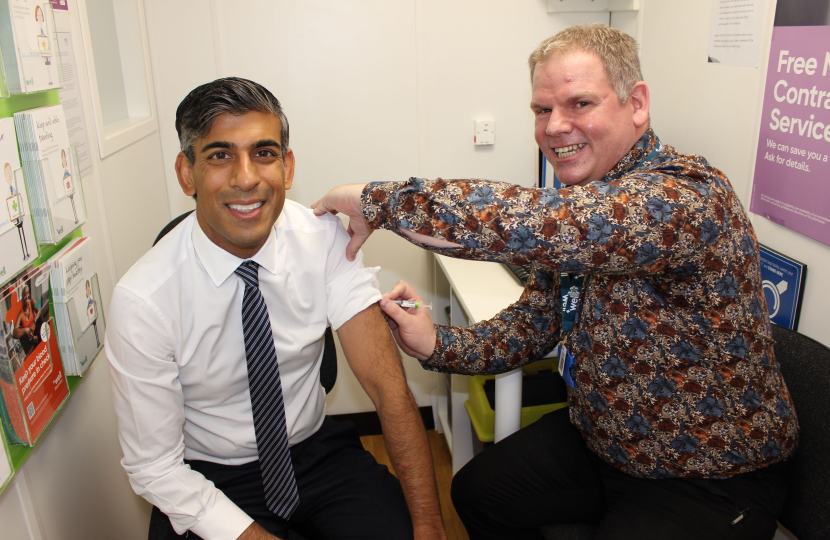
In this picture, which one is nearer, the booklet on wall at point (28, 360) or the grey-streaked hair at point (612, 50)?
the booklet on wall at point (28, 360)

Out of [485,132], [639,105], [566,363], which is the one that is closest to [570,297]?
[566,363]

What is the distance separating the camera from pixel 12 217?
43.6 inches

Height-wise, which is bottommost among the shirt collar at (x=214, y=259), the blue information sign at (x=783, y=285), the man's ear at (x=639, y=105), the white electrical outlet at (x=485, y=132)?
the blue information sign at (x=783, y=285)

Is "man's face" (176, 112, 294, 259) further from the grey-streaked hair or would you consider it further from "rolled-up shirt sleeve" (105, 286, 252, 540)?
the grey-streaked hair

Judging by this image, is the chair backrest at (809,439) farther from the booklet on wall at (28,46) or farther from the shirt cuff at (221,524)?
the booklet on wall at (28,46)

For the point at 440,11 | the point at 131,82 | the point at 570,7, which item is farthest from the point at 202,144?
the point at 570,7

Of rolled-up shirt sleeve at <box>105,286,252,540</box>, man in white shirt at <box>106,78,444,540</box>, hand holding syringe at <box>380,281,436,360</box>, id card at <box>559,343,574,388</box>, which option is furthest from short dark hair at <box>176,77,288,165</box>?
id card at <box>559,343,574,388</box>

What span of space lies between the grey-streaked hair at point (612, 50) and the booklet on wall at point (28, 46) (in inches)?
43.2

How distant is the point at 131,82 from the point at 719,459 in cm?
221

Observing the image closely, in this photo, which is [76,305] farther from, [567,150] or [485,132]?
[485,132]

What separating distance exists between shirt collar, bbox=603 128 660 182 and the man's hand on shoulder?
1.09m

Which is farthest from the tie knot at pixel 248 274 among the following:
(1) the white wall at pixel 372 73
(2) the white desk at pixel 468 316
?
(1) the white wall at pixel 372 73

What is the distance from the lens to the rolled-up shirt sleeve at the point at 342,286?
1415 millimetres

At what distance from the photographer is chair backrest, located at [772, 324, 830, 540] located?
3.77 ft
